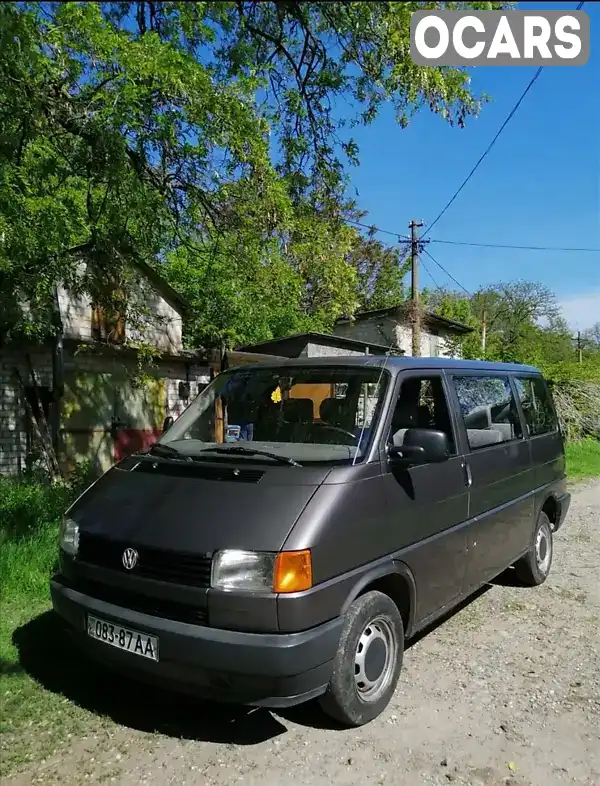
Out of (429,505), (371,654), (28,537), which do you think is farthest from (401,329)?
(371,654)

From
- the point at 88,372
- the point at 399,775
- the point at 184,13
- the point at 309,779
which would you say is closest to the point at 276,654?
the point at 309,779

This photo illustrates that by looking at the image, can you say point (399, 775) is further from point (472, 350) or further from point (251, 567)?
point (472, 350)

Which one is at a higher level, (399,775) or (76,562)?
(76,562)

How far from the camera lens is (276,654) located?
9.10 ft

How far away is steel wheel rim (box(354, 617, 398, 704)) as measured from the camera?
329 cm

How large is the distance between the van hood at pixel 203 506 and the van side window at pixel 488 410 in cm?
180

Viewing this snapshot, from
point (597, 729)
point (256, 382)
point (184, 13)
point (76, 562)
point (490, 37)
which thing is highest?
point (184, 13)

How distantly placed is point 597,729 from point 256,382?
2.89 m

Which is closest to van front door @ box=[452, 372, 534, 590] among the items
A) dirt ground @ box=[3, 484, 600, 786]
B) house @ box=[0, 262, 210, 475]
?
dirt ground @ box=[3, 484, 600, 786]

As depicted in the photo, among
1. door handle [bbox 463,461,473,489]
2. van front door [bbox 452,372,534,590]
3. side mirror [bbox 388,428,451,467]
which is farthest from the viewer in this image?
van front door [bbox 452,372,534,590]

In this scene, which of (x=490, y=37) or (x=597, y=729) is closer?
(x=597, y=729)

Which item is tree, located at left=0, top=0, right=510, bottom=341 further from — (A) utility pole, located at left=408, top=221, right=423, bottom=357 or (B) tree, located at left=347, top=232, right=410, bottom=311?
(B) tree, located at left=347, top=232, right=410, bottom=311

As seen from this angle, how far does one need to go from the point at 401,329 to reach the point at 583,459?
42.1 feet

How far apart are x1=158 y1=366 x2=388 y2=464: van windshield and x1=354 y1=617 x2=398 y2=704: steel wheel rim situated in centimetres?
94
